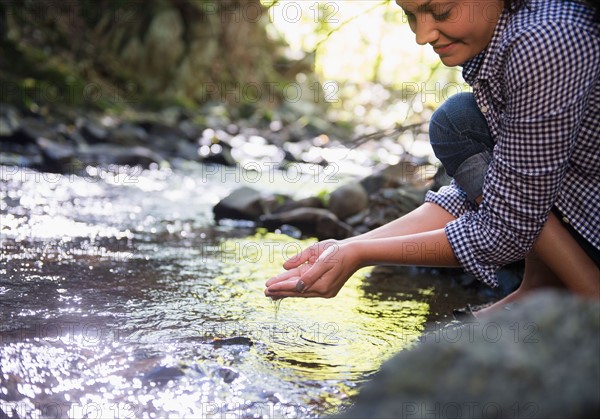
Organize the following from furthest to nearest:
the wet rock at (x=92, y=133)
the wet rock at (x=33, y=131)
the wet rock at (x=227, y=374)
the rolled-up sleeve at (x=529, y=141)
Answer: the wet rock at (x=92, y=133) < the wet rock at (x=33, y=131) < the wet rock at (x=227, y=374) < the rolled-up sleeve at (x=529, y=141)

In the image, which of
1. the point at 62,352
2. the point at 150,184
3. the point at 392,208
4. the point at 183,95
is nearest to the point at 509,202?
the point at 62,352

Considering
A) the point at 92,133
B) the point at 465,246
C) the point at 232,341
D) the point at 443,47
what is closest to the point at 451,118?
the point at 443,47

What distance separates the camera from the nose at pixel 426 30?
1565 mm

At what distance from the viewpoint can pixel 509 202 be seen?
4.98 ft

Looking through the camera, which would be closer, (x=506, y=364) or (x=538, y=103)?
(x=506, y=364)

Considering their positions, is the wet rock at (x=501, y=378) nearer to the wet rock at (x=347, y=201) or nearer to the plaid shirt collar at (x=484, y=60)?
the plaid shirt collar at (x=484, y=60)

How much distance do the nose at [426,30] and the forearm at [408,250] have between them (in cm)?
46

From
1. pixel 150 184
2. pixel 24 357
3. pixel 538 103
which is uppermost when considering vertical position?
pixel 150 184

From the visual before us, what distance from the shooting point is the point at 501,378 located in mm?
821

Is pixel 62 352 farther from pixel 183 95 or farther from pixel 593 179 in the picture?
pixel 183 95

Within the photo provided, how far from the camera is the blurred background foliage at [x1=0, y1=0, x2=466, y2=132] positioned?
9.18 metres

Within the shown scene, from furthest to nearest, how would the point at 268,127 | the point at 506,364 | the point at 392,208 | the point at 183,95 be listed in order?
1. the point at 183,95
2. the point at 268,127
3. the point at 392,208
4. the point at 506,364

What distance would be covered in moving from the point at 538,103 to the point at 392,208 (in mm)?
2023

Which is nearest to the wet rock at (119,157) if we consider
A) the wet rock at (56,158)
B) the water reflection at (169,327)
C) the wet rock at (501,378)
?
the wet rock at (56,158)
